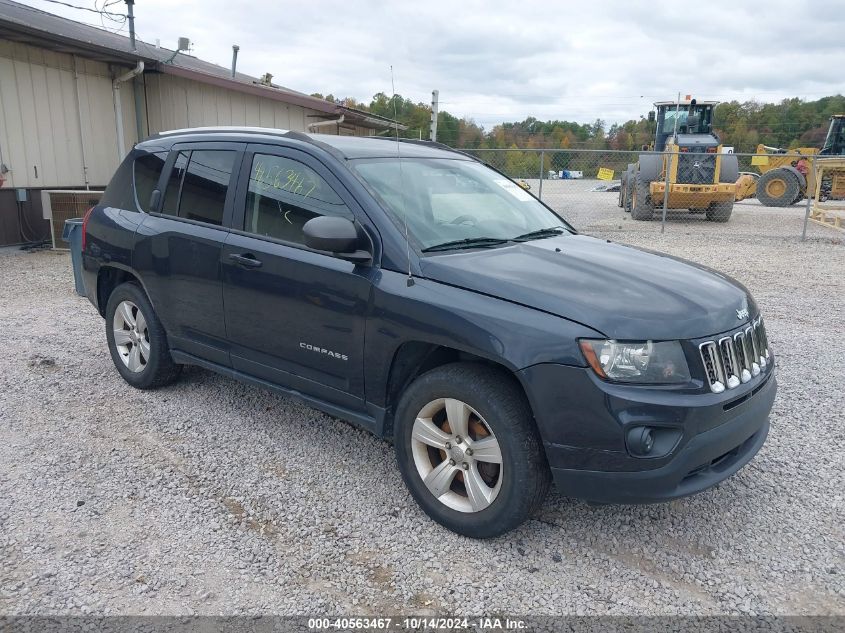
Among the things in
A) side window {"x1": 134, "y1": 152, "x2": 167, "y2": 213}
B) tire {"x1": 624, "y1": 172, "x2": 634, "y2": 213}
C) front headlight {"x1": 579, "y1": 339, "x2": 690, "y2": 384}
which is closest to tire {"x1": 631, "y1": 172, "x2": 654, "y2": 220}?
tire {"x1": 624, "y1": 172, "x2": 634, "y2": 213}

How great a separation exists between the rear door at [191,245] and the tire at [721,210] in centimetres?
1626

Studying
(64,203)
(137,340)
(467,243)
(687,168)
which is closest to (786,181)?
(687,168)

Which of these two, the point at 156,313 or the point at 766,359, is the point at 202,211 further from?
the point at 766,359

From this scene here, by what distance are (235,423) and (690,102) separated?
17283 millimetres

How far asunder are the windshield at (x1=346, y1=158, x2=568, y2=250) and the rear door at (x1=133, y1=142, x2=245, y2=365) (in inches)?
40.9

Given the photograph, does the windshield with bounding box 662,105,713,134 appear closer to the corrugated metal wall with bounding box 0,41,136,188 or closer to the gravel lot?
the corrugated metal wall with bounding box 0,41,136,188

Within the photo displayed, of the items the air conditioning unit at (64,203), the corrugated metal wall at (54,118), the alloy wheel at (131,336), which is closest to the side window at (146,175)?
the alloy wheel at (131,336)

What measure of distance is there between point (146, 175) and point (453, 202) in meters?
2.32

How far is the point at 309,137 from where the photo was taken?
377cm

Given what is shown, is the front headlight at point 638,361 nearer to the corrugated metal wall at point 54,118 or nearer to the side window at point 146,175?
the side window at point 146,175

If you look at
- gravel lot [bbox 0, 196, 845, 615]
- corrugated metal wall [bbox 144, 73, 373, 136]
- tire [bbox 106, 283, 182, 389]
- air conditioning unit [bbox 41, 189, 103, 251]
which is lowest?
gravel lot [bbox 0, 196, 845, 615]

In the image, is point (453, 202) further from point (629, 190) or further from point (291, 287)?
point (629, 190)

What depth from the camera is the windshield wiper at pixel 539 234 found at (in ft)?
12.2

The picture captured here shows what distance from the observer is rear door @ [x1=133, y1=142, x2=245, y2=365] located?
3.96m
